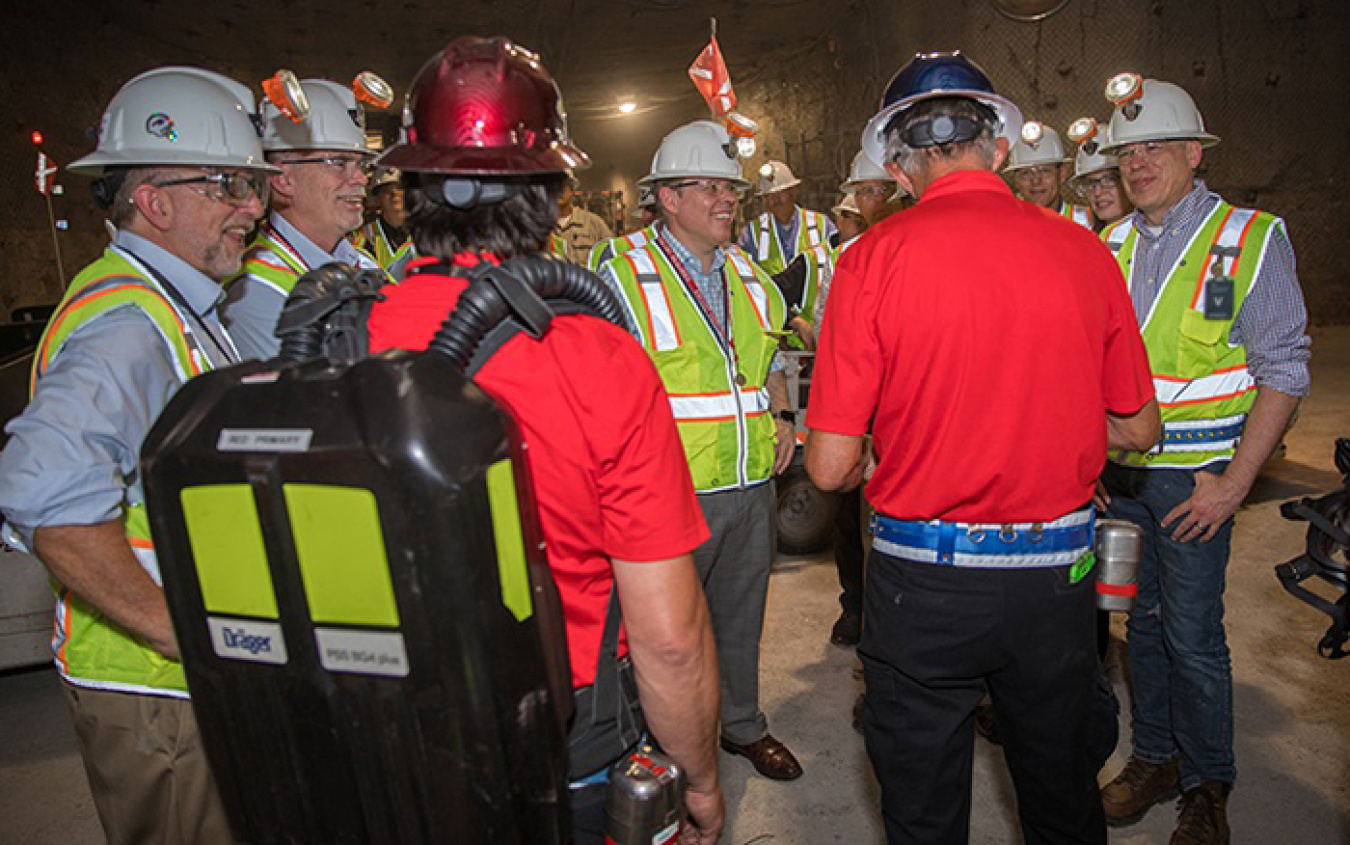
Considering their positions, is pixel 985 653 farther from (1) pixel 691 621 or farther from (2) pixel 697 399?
(2) pixel 697 399

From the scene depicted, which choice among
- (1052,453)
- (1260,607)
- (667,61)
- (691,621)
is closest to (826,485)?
(1052,453)

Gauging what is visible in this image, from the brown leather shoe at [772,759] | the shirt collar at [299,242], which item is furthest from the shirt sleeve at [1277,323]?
the shirt collar at [299,242]

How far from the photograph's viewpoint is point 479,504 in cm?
95

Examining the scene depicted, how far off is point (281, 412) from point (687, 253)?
2390 mm

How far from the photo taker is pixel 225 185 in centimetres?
202

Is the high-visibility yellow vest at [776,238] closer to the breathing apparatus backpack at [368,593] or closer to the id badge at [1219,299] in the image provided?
the id badge at [1219,299]

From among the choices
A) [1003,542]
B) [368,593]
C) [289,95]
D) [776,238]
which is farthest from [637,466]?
[776,238]

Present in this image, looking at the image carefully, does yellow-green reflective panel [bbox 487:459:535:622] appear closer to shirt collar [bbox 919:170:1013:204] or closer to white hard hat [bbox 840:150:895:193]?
shirt collar [bbox 919:170:1013:204]

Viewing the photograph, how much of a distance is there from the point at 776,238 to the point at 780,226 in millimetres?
139

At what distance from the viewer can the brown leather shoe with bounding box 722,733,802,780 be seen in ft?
10.1

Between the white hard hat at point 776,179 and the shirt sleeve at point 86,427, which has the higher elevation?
the white hard hat at point 776,179

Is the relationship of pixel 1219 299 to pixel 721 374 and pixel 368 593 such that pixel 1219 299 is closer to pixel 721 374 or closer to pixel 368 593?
pixel 721 374

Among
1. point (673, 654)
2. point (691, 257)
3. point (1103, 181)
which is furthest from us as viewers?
point (1103, 181)

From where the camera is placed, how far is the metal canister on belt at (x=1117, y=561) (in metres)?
2.03
